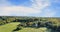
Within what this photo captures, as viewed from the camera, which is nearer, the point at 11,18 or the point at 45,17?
the point at 45,17

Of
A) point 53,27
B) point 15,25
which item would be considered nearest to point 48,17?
point 53,27

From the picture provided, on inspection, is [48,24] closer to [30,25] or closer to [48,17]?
[48,17]

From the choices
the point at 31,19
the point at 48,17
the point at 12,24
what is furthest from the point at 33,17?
the point at 12,24

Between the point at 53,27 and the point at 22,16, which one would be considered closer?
the point at 53,27

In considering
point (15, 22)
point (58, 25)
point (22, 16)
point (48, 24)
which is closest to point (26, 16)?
point (22, 16)

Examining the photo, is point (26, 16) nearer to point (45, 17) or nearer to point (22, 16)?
point (22, 16)

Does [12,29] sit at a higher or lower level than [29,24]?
lower

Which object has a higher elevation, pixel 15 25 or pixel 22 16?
pixel 22 16

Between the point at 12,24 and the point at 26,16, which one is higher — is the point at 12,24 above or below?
below
